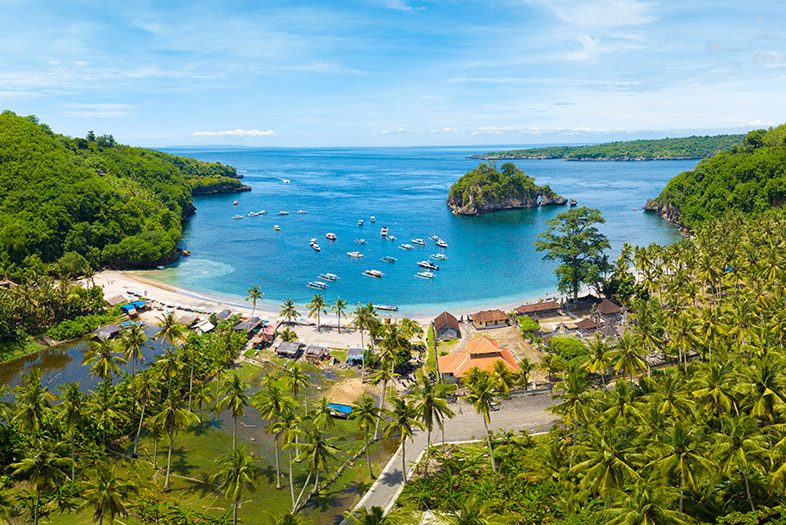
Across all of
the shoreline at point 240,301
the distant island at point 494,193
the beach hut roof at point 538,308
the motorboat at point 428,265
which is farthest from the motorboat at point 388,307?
the distant island at point 494,193

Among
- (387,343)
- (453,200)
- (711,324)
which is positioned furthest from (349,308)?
(453,200)

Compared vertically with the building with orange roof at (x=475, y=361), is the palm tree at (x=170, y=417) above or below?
above

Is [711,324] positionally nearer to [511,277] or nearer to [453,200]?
Result: [511,277]

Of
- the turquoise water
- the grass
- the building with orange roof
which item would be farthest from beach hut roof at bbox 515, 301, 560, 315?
the grass

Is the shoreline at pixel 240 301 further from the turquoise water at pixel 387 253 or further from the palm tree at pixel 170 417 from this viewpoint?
the palm tree at pixel 170 417

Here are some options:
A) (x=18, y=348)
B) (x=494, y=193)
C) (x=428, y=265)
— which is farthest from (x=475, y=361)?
(x=494, y=193)

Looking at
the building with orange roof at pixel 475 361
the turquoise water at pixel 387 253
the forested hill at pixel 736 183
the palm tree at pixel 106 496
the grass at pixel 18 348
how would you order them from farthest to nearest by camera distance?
the forested hill at pixel 736 183 < the turquoise water at pixel 387 253 < the grass at pixel 18 348 < the building with orange roof at pixel 475 361 < the palm tree at pixel 106 496

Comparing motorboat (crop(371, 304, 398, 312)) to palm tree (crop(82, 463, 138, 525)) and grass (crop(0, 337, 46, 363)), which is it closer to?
grass (crop(0, 337, 46, 363))

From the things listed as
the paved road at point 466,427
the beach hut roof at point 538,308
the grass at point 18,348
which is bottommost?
the paved road at point 466,427
